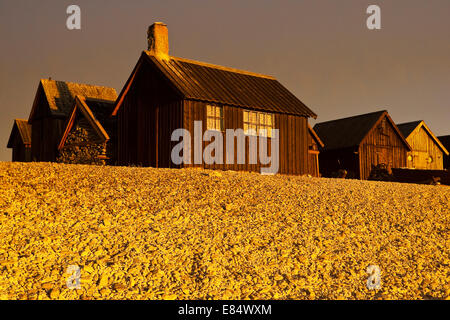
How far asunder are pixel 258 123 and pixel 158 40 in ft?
21.4

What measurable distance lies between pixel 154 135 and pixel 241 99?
4423 millimetres

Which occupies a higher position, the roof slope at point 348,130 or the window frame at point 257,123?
the roof slope at point 348,130

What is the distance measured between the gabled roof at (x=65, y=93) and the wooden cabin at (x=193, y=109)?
325 inches

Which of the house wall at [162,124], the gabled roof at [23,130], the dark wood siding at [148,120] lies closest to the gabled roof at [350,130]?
the house wall at [162,124]

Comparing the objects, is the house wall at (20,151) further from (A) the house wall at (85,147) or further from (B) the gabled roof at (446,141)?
(B) the gabled roof at (446,141)

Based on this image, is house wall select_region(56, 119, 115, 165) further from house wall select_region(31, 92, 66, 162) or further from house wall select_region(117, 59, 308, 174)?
house wall select_region(31, 92, 66, 162)

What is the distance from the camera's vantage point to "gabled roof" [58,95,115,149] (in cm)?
2318

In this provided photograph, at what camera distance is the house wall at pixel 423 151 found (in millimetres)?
38000

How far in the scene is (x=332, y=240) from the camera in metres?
9.65

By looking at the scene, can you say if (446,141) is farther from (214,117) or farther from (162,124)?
(162,124)

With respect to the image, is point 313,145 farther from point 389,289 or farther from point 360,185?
point 389,289

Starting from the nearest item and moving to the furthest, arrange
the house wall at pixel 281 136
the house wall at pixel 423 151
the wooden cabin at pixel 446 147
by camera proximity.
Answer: the house wall at pixel 281 136
the house wall at pixel 423 151
the wooden cabin at pixel 446 147

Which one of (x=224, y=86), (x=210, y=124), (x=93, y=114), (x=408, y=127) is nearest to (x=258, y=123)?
(x=224, y=86)

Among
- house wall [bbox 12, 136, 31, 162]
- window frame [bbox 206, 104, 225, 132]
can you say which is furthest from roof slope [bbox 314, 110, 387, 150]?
house wall [bbox 12, 136, 31, 162]
